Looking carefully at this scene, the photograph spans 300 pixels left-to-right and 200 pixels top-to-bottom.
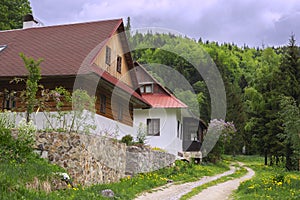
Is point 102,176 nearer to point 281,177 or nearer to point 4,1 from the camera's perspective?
point 281,177

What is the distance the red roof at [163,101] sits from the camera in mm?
26781

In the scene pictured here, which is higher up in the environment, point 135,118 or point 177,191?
point 135,118

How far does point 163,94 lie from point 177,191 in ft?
51.0

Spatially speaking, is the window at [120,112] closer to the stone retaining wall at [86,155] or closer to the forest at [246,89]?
the stone retaining wall at [86,155]

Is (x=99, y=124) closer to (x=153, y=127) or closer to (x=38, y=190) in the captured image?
(x=38, y=190)

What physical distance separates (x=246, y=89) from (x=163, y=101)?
18.9 metres

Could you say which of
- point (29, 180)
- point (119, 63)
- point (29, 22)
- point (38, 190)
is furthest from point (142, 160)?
point (29, 22)

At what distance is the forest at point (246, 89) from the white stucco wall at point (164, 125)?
188 inches

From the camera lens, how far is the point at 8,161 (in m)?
9.93

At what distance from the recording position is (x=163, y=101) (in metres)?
27.6

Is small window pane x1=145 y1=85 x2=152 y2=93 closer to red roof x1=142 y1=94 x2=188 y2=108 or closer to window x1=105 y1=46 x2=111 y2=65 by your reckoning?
red roof x1=142 y1=94 x2=188 y2=108

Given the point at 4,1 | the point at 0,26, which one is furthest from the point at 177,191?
the point at 4,1

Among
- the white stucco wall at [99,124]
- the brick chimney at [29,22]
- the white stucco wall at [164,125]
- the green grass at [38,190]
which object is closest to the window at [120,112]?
the white stucco wall at [99,124]

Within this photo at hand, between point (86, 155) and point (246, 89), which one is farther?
point (246, 89)
